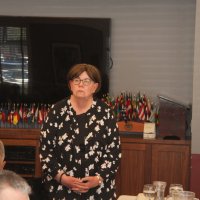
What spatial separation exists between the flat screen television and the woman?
5.63 feet

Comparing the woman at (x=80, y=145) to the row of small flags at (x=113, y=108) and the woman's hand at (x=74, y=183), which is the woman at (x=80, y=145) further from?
the row of small flags at (x=113, y=108)

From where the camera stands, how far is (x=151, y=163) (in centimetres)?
446

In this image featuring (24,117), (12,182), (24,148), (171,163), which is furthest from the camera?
(24,117)

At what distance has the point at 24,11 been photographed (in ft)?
16.3

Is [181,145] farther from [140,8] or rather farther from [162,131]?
[140,8]

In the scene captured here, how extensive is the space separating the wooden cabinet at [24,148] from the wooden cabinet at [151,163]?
78 cm

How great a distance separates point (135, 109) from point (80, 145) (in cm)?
171

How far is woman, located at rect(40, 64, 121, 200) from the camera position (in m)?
3.03

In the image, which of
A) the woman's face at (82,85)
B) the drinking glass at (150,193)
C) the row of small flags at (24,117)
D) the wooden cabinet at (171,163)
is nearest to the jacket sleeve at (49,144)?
the woman's face at (82,85)

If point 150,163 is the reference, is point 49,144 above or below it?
above

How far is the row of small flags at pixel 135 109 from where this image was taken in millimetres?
4641

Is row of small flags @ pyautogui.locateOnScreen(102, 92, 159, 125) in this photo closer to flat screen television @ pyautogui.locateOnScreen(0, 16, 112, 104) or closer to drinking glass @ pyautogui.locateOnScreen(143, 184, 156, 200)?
flat screen television @ pyautogui.locateOnScreen(0, 16, 112, 104)

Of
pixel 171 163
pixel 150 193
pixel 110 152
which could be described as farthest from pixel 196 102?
pixel 150 193

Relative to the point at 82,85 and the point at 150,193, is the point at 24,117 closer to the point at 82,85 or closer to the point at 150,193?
the point at 82,85
